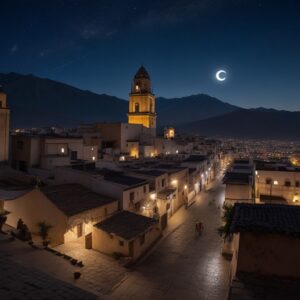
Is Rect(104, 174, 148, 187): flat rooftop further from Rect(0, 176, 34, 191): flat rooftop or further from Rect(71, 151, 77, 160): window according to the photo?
Rect(71, 151, 77, 160): window

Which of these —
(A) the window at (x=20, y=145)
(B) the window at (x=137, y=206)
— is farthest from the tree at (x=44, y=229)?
(A) the window at (x=20, y=145)

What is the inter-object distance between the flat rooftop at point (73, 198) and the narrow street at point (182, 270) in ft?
16.0

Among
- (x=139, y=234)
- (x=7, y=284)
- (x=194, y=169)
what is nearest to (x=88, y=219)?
(x=139, y=234)

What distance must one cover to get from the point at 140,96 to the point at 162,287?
48.8m

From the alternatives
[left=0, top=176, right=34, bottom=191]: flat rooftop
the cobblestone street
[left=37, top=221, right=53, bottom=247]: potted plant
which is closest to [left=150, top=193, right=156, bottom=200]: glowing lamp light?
the cobblestone street

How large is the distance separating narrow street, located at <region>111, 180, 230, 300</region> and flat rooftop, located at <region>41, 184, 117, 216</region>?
4885mm

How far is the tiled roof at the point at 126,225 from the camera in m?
19.2

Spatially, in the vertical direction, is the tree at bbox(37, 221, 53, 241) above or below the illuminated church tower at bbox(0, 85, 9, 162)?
below

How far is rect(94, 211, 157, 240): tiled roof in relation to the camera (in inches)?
758

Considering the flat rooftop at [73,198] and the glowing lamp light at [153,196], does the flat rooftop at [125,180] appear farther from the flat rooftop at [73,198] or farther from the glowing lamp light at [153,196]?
the flat rooftop at [73,198]

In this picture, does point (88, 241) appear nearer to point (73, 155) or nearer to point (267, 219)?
point (267, 219)

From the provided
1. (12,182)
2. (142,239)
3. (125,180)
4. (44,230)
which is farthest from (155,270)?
(12,182)

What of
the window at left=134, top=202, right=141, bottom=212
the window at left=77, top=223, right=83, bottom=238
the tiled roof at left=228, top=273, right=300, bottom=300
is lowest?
the window at left=77, top=223, right=83, bottom=238

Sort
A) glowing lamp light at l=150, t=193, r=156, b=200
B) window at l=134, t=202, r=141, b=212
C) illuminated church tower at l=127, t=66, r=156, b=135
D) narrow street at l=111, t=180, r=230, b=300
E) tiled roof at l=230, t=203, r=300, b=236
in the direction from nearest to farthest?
tiled roof at l=230, t=203, r=300, b=236 < narrow street at l=111, t=180, r=230, b=300 < window at l=134, t=202, r=141, b=212 < glowing lamp light at l=150, t=193, r=156, b=200 < illuminated church tower at l=127, t=66, r=156, b=135
